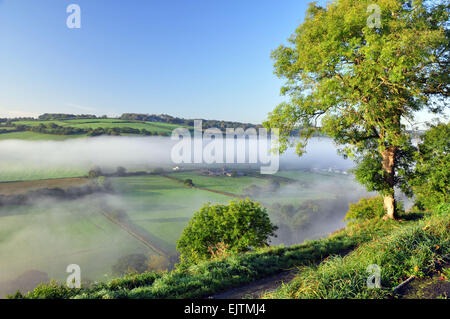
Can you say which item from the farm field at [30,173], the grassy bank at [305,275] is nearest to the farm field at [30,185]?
the farm field at [30,173]

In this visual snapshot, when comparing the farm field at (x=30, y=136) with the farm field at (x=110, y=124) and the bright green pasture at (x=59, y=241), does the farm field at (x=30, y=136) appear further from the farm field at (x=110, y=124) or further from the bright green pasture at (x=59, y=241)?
the bright green pasture at (x=59, y=241)

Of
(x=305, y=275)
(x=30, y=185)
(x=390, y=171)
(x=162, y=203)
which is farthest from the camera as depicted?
(x=162, y=203)

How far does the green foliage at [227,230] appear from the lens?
571 inches

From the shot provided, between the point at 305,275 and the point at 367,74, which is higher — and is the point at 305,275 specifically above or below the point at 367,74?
below

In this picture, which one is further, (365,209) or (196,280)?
(365,209)

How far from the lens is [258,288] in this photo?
5023mm

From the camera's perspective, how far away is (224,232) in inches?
595

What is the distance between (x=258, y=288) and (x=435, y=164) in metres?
13.4

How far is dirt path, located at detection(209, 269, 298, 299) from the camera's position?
470cm

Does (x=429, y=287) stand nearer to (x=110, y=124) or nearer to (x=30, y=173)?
(x=30, y=173)

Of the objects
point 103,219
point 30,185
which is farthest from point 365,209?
point 30,185

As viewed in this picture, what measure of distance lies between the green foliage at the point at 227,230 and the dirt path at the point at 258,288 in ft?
27.8

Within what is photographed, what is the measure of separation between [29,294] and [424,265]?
857cm

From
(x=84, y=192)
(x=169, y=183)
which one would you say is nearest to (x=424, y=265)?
(x=169, y=183)
